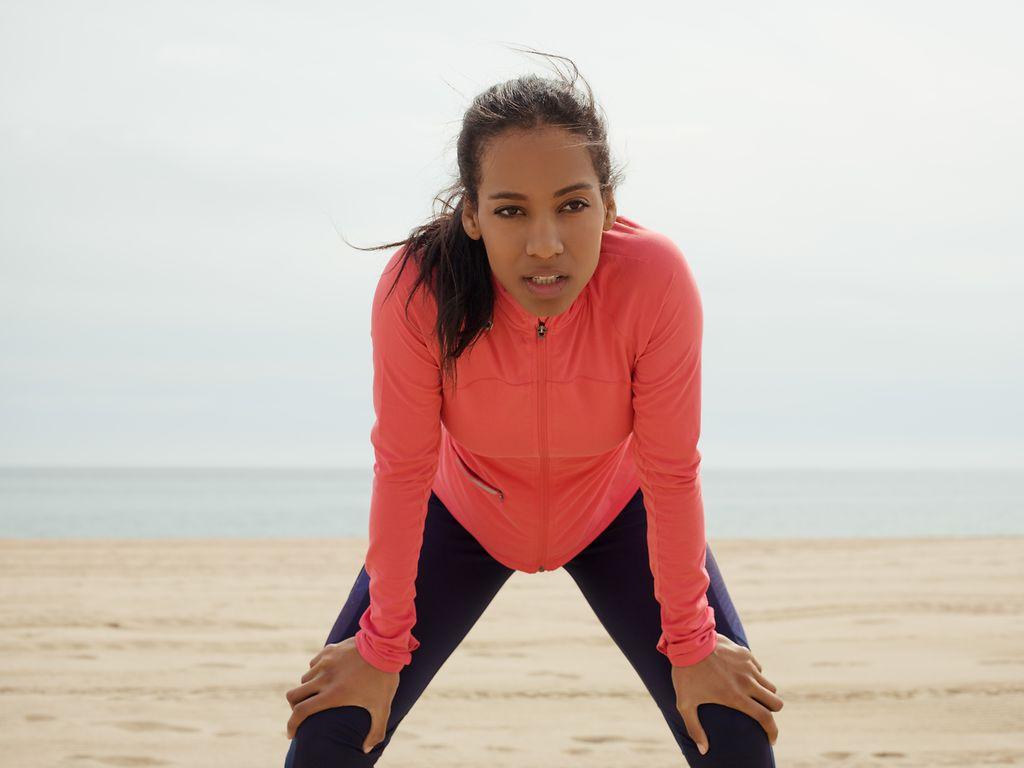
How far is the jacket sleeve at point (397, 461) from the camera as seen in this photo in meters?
2.22

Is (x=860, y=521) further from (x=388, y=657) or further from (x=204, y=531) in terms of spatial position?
(x=388, y=657)

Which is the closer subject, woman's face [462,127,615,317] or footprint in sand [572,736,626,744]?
woman's face [462,127,615,317]

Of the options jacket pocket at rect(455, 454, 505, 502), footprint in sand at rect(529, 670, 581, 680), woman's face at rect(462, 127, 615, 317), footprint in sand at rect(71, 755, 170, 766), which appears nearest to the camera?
woman's face at rect(462, 127, 615, 317)

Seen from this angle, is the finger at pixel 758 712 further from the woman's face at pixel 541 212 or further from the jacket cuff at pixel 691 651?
the woman's face at pixel 541 212

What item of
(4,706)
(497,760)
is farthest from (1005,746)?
(4,706)

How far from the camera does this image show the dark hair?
2.07 meters

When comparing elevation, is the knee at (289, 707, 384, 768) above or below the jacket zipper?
below

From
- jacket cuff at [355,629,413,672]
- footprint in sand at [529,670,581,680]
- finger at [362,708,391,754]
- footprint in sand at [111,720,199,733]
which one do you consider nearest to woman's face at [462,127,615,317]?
jacket cuff at [355,629,413,672]

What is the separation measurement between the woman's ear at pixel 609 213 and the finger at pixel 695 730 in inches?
42.4

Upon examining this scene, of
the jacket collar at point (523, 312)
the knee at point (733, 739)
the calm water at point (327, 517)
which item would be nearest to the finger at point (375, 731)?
the knee at point (733, 739)

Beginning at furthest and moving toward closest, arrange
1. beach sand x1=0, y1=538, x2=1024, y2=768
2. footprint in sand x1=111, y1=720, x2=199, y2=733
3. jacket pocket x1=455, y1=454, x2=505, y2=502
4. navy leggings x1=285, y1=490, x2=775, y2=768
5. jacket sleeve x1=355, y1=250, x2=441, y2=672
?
footprint in sand x1=111, y1=720, x2=199, y2=733
beach sand x1=0, y1=538, x2=1024, y2=768
jacket pocket x1=455, y1=454, x2=505, y2=502
jacket sleeve x1=355, y1=250, x2=441, y2=672
navy leggings x1=285, y1=490, x2=775, y2=768

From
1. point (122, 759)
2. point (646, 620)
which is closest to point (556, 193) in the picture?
point (646, 620)

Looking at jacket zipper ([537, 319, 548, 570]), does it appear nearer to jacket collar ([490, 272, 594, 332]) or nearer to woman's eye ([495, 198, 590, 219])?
jacket collar ([490, 272, 594, 332])

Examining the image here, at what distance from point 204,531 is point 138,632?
12.2 metres
